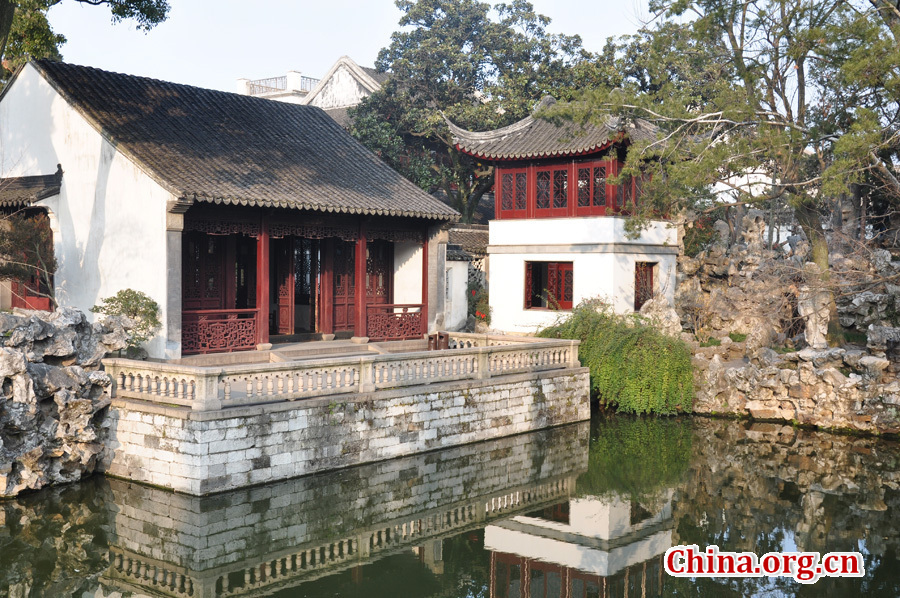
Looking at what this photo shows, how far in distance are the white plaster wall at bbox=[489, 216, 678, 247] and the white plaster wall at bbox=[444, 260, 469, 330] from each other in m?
1.00

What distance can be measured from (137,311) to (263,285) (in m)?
2.11

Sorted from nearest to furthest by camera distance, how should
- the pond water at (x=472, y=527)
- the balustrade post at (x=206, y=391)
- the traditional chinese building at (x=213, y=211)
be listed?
the pond water at (x=472, y=527) → the balustrade post at (x=206, y=391) → the traditional chinese building at (x=213, y=211)

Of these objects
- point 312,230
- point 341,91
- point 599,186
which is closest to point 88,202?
point 312,230

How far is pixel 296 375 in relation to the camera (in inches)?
443

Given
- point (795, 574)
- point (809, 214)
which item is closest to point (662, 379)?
point (809, 214)

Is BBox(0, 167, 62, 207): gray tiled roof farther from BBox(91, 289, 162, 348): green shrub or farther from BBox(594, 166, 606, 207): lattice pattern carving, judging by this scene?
BBox(594, 166, 606, 207): lattice pattern carving

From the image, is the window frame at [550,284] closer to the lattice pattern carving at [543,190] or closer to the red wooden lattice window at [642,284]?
the lattice pattern carving at [543,190]

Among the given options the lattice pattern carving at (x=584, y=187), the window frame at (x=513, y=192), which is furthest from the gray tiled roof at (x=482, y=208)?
the lattice pattern carving at (x=584, y=187)

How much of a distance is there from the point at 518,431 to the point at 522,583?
18.0 feet

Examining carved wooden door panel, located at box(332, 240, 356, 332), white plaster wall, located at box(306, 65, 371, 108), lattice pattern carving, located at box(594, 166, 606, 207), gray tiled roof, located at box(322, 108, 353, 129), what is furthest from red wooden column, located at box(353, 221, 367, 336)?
white plaster wall, located at box(306, 65, 371, 108)

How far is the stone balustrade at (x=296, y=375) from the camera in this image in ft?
34.3

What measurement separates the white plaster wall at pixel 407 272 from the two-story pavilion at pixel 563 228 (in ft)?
10.4

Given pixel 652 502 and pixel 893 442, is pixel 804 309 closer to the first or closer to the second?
pixel 893 442

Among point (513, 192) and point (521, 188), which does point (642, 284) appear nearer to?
point (521, 188)
